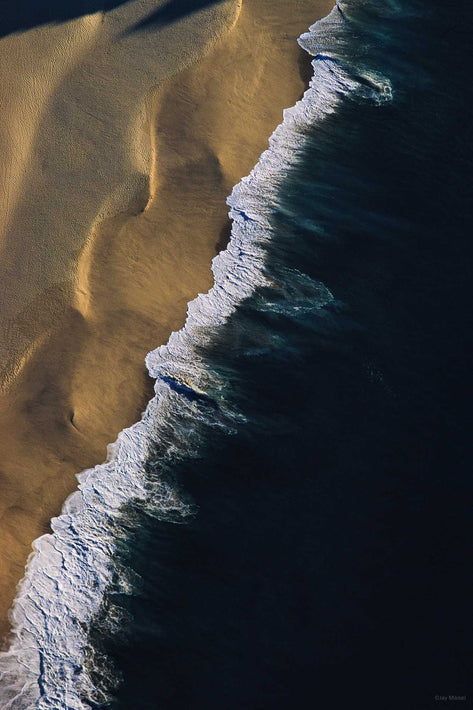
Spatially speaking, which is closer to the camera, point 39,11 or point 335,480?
point 335,480

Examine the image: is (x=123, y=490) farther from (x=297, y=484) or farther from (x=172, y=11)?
(x=172, y=11)

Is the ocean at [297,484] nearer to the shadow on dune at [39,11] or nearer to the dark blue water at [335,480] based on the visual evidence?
the dark blue water at [335,480]

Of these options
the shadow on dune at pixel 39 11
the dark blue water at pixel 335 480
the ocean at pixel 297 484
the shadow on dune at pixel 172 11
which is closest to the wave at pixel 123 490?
the ocean at pixel 297 484

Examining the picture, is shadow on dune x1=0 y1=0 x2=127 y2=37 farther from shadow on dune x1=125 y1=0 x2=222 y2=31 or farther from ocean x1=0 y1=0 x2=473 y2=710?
ocean x1=0 y1=0 x2=473 y2=710

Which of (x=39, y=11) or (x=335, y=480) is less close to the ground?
(x=39, y=11)

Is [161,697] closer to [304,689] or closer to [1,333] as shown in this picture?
[304,689]

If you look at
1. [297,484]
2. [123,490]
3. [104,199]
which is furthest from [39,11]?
[297,484]
